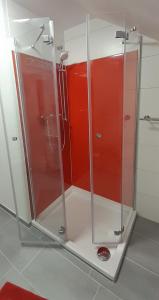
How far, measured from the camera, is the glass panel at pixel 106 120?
5.82ft

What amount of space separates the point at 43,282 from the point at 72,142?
1.62 m

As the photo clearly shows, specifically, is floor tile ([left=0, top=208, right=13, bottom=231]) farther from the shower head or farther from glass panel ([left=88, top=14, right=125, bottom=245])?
the shower head

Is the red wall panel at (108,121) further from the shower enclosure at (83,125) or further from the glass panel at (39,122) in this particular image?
the glass panel at (39,122)

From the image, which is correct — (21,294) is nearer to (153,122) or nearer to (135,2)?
(153,122)

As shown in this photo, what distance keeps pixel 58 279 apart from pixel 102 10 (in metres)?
1.98

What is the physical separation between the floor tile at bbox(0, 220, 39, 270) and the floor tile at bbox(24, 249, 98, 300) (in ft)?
0.29

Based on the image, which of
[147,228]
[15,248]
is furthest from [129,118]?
[15,248]

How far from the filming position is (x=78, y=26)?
6.77 ft

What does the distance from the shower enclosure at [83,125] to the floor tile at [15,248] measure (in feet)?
0.25

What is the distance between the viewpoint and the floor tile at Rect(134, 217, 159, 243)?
5.97ft

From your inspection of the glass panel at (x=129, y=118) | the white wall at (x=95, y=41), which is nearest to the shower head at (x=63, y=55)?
the white wall at (x=95, y=41)

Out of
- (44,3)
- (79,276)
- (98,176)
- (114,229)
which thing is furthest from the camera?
(98,176)

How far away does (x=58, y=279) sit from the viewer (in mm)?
1427

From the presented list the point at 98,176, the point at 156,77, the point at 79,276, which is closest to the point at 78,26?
the point at 156,77
